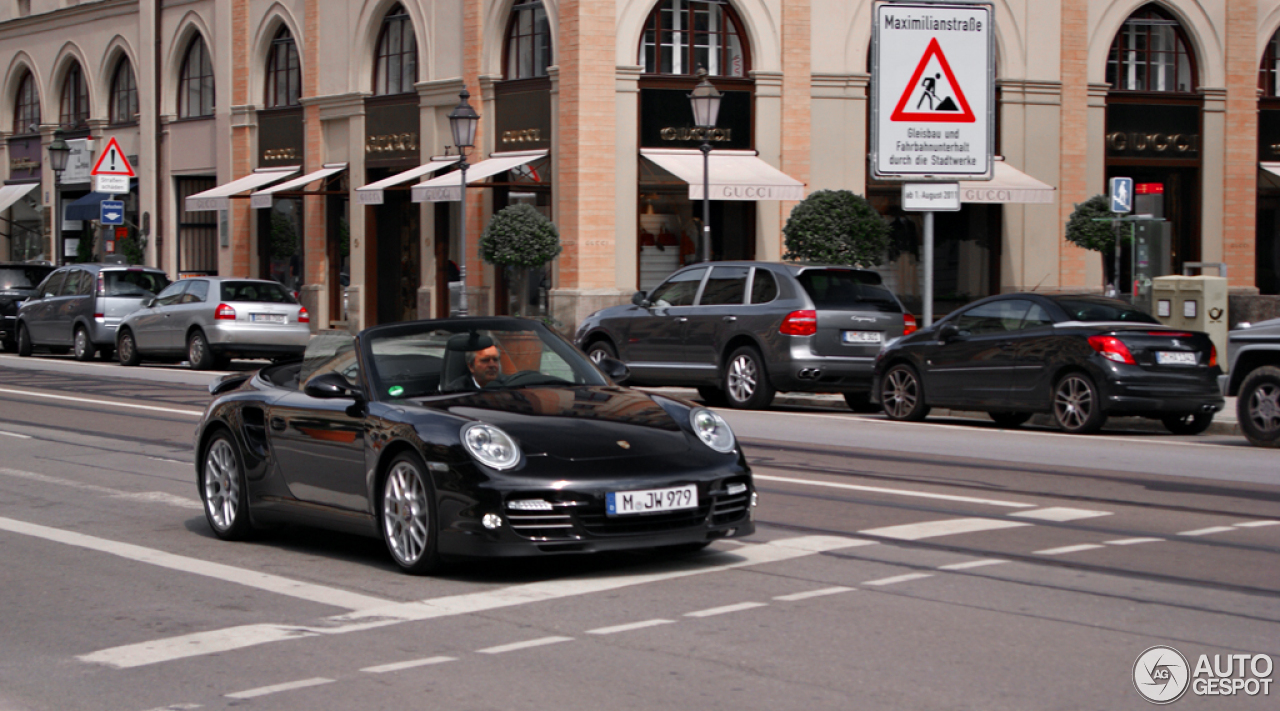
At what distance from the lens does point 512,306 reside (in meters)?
32.0

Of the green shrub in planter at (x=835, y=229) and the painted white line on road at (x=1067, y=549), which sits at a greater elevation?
the green shrub in planter at (x=835, y=229)

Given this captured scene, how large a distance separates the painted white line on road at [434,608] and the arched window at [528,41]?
2423 centimetres

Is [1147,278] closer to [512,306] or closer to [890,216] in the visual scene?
[890,216]

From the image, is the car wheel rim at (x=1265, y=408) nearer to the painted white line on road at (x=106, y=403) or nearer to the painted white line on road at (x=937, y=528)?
the painted white line on road at (x=937, y=528)

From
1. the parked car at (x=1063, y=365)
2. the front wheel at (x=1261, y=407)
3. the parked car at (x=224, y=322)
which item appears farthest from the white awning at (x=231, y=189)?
the front wheel at (x=1261, y=407)

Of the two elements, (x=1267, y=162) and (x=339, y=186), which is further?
(x=339, y=186)

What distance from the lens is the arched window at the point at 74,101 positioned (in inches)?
1897

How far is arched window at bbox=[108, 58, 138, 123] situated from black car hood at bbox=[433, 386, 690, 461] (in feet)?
134

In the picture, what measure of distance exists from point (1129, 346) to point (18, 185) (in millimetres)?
44875

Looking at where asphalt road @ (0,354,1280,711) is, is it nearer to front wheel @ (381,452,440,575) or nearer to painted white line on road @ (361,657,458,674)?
painted white line on road @ (361,657,458,674)

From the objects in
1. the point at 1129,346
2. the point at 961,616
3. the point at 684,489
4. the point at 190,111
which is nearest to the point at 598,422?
the point at 684,489

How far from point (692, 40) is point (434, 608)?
82.1 feet

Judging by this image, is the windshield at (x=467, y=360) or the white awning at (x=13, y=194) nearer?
the windshield at (x=467, y=360)

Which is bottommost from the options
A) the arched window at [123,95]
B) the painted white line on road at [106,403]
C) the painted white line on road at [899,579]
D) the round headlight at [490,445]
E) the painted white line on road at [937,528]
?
the painted white line on road at [899,579]
